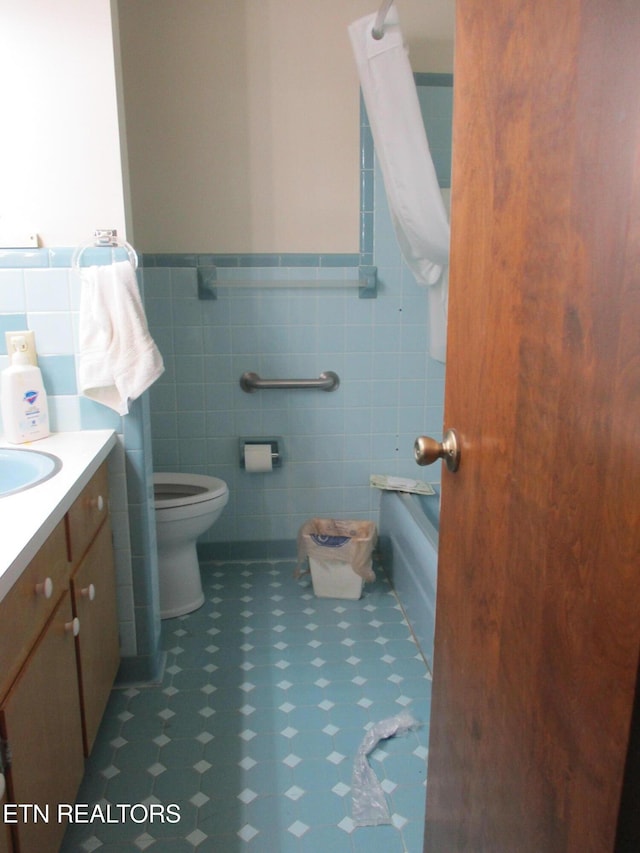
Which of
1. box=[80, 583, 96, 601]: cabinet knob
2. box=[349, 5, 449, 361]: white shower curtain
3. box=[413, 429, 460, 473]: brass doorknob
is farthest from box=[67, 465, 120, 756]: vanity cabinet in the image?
box=[349, 5, 449, 361]: white shower curtain

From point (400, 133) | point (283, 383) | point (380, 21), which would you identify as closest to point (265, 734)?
point (283, 383)

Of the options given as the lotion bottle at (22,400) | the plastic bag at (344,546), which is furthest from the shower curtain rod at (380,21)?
the plastic bag at (344,546)

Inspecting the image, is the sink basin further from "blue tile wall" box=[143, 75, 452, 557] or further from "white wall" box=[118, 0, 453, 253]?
"white wall" box=[118, 0, 453, 253]

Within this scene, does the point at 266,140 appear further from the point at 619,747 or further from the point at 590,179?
the point at 619,747

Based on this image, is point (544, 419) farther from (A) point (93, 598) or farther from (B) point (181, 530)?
(B) point (181, 530)

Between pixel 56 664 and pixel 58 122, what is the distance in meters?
1.32

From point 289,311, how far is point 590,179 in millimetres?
2175

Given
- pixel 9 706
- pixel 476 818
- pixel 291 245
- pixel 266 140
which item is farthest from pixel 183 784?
pixel 266 140

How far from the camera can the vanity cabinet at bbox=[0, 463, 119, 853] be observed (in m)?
1.12

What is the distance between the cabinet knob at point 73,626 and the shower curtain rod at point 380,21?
6.04 feet

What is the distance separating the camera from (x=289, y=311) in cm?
278

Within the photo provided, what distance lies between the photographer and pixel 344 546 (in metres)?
2.61

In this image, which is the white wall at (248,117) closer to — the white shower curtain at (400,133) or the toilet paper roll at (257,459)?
the white shower curtain at (400,133)

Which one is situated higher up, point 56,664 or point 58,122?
point 58,122
